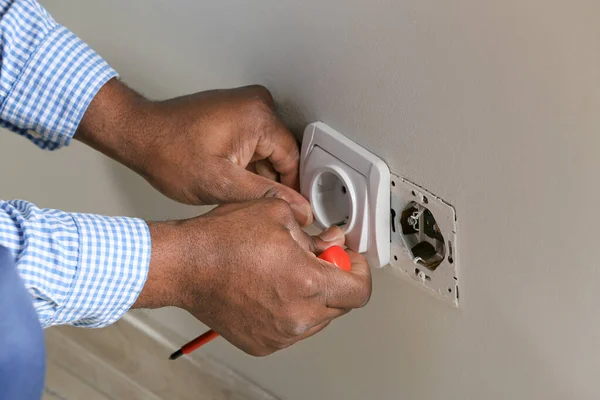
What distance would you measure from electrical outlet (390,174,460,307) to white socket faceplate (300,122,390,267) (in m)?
0.01

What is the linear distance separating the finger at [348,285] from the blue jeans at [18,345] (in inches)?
11.2

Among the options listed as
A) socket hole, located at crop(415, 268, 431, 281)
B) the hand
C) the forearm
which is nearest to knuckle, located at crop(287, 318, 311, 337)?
the hand

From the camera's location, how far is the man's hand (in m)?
0.78

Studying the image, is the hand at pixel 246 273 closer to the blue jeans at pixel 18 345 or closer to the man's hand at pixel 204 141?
the man's hand at pixel 204 141

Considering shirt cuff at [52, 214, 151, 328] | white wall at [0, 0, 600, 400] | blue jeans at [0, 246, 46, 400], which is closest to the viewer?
blue jeans at [0, 246, 46, 400]

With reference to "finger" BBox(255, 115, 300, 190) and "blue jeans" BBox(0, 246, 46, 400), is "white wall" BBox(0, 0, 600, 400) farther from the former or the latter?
"blue jeans" BBox(0, 246, 46, 400)

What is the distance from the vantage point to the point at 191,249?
69 cm

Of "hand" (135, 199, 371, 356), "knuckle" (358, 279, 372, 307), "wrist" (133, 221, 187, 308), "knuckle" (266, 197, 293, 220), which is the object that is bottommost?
"wrist" (133, 221, 187, 308)

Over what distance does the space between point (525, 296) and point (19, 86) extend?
0.50 m

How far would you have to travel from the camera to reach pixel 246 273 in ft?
2.26

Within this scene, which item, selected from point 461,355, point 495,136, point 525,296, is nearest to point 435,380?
point 461,355

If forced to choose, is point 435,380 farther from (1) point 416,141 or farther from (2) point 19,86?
(2) point 19,86

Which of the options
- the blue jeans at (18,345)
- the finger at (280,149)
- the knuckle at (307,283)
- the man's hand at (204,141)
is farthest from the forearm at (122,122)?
the blue jeans at (18,345)

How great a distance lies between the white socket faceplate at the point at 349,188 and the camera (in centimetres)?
73
